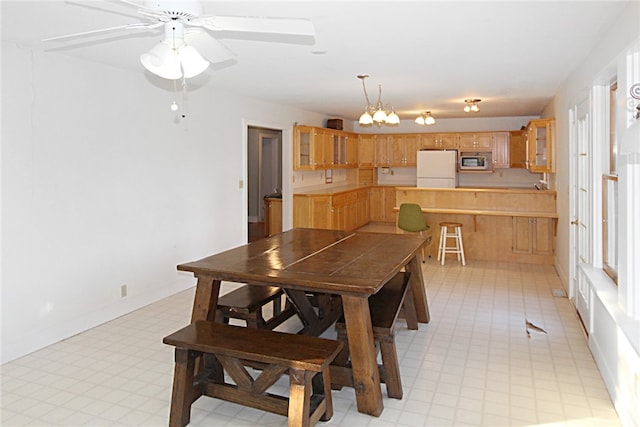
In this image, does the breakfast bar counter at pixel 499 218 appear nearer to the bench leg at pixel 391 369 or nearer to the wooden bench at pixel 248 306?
the wooden bench at pixel 248 306

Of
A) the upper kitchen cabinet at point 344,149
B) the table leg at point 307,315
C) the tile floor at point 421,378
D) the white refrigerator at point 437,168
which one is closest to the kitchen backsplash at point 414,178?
the upper kitchen cabinet at point 344,149

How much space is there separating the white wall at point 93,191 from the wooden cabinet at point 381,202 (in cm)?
502

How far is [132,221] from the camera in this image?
4.48m

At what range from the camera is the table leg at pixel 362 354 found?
256cm

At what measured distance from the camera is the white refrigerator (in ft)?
29.7

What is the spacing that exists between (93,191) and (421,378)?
307 cm

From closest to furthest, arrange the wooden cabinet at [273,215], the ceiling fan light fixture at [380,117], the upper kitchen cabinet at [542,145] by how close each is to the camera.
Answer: the ceiling fan light fixture at [380,117] < the upper kitchen cabinet at [542,145] < the wooden cabinet at [273,215]

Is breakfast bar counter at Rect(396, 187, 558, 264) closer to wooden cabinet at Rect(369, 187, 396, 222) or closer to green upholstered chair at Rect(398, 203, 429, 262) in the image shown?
green upholstered chair at Rect(398, 203, 429, 262)

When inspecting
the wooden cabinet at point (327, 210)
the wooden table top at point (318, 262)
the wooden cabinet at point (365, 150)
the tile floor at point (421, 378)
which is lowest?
the tile floor at point (421, 378)

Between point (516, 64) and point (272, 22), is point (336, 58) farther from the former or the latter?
point (272, 22)

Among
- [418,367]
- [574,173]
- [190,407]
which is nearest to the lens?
[190,407]

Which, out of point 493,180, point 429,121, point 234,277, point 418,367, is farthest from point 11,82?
point 493,180

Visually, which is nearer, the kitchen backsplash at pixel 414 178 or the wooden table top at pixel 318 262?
the wooden table top at pixel 318 262

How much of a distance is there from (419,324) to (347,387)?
4.49 feet
